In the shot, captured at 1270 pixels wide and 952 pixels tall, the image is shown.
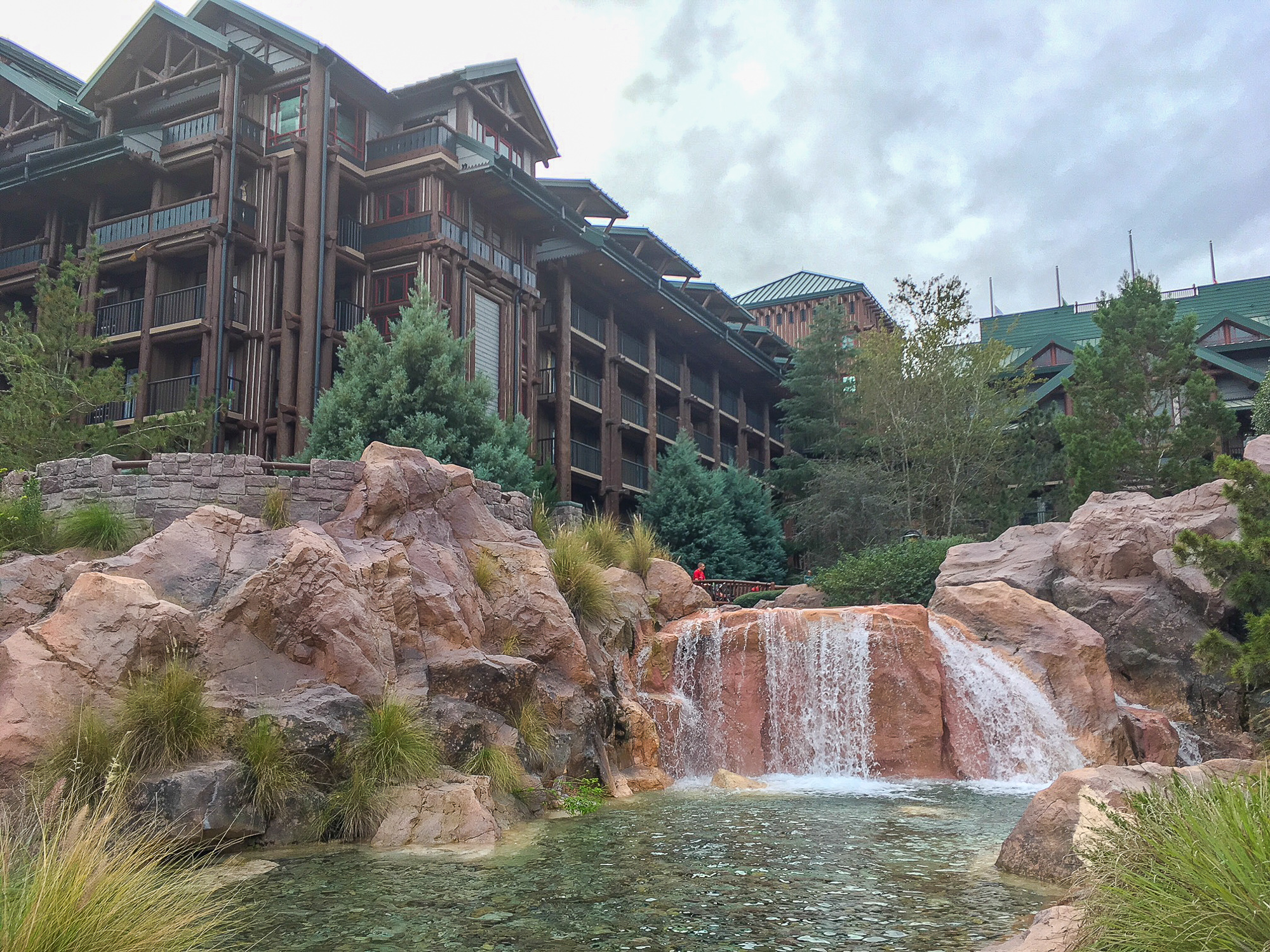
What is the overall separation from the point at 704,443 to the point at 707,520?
998 cm

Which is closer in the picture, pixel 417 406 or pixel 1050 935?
pixel 1050 935

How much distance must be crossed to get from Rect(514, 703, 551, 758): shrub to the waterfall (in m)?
6.93

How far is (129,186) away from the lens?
26172 millimetres

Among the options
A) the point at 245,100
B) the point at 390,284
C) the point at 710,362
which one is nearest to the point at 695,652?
the point at 390,284

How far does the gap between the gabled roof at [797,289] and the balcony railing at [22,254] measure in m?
33.7

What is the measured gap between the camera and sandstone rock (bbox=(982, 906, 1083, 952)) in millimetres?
4855

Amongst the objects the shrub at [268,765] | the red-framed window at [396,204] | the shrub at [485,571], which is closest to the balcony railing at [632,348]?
the red-framed window at [396,204]

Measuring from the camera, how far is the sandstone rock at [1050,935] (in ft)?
15.9

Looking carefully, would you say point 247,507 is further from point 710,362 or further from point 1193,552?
point 710,362

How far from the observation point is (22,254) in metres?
26.8

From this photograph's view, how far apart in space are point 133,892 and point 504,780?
6.00 meters

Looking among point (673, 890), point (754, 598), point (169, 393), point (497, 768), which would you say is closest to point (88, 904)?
point (673, 890)

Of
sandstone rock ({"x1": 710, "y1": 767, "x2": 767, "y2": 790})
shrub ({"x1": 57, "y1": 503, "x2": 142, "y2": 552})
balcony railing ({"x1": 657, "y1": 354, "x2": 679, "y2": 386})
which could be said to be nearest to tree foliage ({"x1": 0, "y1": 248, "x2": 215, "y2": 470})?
shrub ({"x1": 57, "y1": 503, "x2": 142, "y2": 552})

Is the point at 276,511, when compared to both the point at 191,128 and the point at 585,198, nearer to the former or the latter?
the point at 191,128
